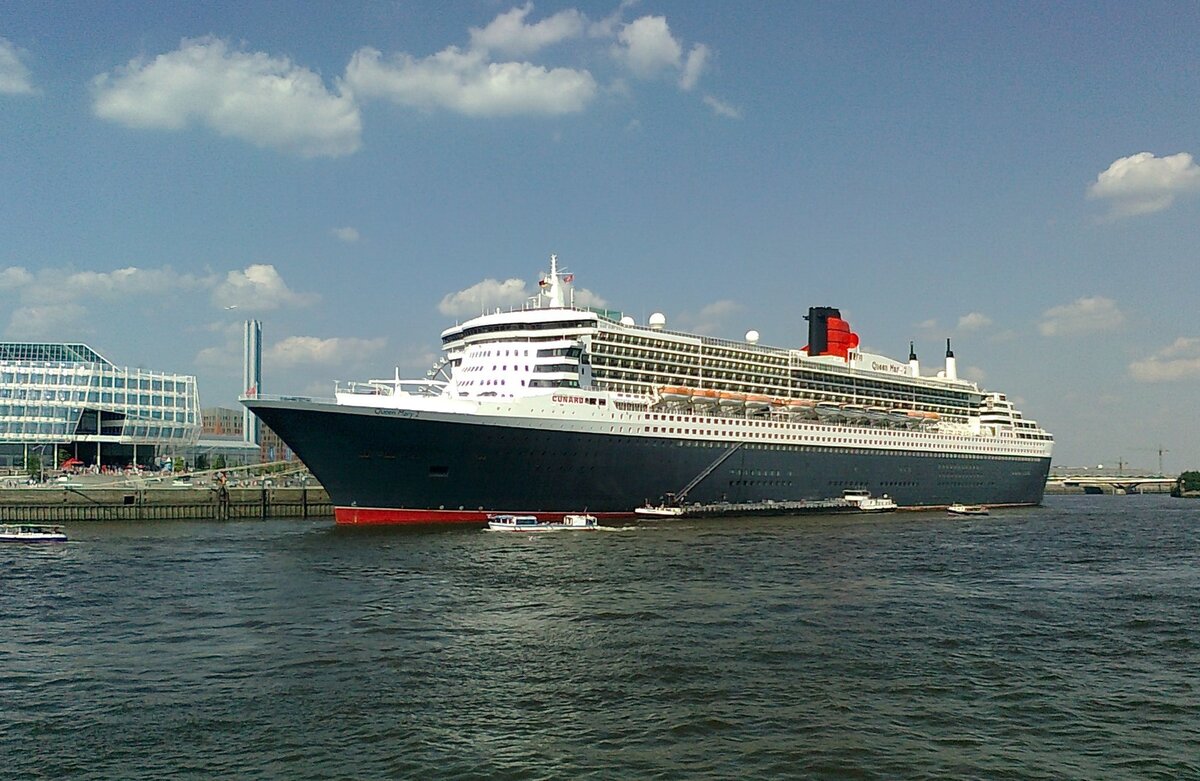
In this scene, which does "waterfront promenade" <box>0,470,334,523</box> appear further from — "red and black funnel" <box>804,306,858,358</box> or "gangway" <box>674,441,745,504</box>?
"red and black funnel" <box>804,306,858,358</box>

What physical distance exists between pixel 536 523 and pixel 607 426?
24.4ft

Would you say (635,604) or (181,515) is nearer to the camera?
(635,604)

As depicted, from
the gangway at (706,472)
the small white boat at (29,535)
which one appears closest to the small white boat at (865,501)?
the gangway at (706,472)

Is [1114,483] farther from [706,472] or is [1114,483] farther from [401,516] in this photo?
[401,516]

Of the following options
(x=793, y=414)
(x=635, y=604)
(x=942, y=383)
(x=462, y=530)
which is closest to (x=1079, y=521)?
(x=942, y=383)

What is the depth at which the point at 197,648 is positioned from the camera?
72.4 feet

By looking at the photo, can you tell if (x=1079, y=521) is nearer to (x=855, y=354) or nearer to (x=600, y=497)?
(x=855, y=354)

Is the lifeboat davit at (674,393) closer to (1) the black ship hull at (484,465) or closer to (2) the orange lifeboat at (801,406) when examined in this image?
(1) the black ship hull at (484,465)

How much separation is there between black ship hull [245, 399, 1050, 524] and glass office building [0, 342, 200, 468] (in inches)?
2879

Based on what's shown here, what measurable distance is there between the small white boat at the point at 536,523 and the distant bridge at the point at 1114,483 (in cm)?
17072

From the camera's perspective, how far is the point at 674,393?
5656 centimetres

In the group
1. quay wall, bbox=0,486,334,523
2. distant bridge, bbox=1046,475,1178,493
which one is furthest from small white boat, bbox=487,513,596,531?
distant bridge, bbox=1046,475,1178,493

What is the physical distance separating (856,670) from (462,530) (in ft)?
95.0

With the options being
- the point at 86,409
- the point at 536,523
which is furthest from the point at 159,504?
the point at 86,409
